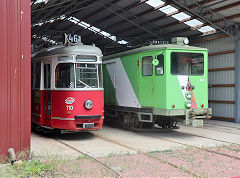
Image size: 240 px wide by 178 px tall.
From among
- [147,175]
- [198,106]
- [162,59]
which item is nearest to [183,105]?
[198,106]

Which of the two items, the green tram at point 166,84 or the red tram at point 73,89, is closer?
the red tram at point 73,89

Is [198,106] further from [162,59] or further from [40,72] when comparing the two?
[40,72]

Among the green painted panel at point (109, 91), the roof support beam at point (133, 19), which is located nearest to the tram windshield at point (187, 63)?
the green painted panel at point (109, 91)

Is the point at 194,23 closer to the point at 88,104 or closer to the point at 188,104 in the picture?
the point at 188,104

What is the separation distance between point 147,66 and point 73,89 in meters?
3.01

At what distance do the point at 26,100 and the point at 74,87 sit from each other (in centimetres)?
282

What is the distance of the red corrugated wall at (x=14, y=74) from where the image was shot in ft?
20.5

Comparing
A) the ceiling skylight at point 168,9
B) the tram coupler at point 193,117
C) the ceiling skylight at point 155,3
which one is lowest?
the tram coupler at point 193,117

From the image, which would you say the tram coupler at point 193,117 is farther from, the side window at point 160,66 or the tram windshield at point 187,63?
the side window at point 160,66

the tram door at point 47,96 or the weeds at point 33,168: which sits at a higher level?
the tram door at point 47,96

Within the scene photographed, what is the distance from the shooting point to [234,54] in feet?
48.0

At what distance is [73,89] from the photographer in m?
9.23

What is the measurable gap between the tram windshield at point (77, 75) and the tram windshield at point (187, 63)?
8.71 feet

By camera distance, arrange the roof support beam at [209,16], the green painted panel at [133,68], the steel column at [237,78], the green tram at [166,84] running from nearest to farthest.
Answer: the green tram at [166,84]
the green painted panel at [133,68]
the roof support beam at [209,16]
the steel column at [237,78]
